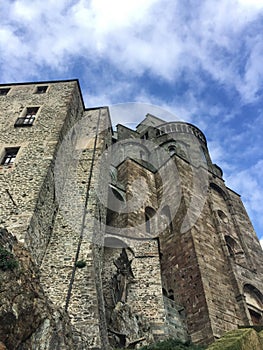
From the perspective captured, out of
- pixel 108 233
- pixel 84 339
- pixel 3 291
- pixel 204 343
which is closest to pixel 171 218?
pixel 108 233

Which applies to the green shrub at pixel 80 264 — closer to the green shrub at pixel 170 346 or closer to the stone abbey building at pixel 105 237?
the stone abbey building at pixel 105 237

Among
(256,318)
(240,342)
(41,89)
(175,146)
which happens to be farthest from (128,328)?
(175,146)

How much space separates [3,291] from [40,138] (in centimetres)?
819

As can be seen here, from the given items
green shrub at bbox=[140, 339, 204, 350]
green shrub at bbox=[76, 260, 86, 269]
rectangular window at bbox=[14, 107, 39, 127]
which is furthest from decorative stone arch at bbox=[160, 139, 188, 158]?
green shrub at bbox=[140, 339, 204, 350]

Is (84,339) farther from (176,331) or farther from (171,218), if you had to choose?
(171,218)

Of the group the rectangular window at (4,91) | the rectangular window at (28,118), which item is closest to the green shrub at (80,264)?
the rectangular window at (28,118)

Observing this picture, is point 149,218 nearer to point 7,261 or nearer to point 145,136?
point 7,261

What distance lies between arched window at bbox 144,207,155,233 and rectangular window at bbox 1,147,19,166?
8109mm

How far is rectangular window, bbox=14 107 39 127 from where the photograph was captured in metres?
15.6

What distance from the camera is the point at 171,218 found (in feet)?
63.7

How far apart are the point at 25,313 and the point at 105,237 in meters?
7.48

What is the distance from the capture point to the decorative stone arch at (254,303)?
54.5 ft

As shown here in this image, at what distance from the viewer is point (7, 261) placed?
8297mm

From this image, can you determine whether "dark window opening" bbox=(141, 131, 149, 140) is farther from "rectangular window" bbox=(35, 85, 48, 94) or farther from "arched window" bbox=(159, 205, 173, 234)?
"rectangular window" bbox=(35, 85, 48, 94)
